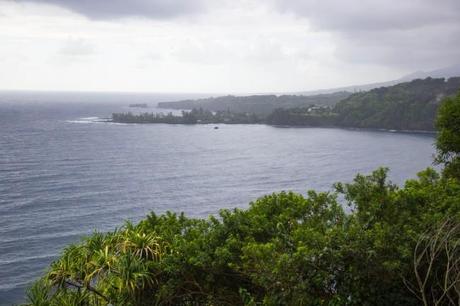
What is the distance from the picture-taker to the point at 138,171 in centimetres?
7612

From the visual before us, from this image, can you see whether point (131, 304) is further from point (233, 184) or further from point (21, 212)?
point (233, 184)

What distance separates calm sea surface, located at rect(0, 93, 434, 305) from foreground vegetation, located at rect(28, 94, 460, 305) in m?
20.7

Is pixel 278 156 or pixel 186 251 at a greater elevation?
pixel 186 251

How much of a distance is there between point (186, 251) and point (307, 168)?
70558mm

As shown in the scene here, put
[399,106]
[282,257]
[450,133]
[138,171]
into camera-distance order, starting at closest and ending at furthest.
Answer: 1. [282,257]
2. [450,133]
3. [138,171]
4. [399,106]

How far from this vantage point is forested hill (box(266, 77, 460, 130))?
13925cm

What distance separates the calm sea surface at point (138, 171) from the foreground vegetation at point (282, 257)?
20672mm

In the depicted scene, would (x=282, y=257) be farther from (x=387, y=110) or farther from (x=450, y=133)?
(x=387, y=110)

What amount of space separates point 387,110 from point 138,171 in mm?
96331

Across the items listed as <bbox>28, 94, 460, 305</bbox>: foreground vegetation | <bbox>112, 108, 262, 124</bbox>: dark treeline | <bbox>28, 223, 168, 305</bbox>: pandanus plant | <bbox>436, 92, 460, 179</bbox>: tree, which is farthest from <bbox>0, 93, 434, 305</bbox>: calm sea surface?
<bbox>436, 92, 460, 179</bbox>: tree

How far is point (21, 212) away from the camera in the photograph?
49.0 meters

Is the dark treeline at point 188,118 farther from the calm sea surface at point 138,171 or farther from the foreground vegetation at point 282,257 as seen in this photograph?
the foreground vegetation at point 282,257

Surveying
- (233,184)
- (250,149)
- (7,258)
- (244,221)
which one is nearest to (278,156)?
(250,149)

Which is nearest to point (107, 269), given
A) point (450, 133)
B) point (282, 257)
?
point (282, 257)
